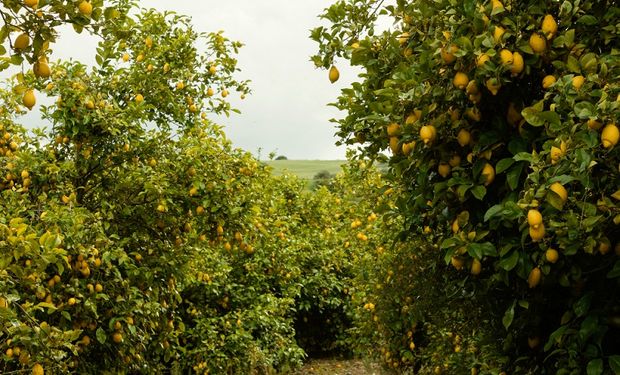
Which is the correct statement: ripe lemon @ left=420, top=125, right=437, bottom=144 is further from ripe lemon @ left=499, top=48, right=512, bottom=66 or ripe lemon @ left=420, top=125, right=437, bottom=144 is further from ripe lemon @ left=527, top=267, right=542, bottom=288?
ripe lemon @ left=527, top=267, right=542, bottom=288

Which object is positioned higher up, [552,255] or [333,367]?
[552,255]

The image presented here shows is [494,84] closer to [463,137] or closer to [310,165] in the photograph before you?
[463,137]

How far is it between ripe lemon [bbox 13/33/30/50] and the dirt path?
9.07 m

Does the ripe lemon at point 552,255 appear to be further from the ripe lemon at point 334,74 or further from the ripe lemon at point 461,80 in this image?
the ripe lemon at point 334,74

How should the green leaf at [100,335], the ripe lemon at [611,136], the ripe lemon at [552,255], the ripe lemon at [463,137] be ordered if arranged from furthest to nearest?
1. the green leaf at [100,335]
2. the ripe lemon at [463,137]
3. the ripe lemon at [552,255]
4. the ripe lemon at [611,136]

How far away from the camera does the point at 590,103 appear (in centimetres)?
227

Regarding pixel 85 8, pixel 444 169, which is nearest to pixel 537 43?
pixel 444 169

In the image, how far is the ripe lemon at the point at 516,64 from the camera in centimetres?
255

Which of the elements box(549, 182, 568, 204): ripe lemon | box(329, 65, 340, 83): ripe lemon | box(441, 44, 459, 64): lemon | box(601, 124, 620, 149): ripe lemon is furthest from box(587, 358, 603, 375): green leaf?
box(329, 65, 340, 83): ripe lemon

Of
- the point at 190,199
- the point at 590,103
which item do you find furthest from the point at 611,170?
the point at 190,199

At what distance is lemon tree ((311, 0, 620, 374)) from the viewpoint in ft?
7.57

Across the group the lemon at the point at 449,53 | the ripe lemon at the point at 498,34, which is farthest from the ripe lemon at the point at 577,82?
the lemon at the point at 449,53

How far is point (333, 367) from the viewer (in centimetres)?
1181

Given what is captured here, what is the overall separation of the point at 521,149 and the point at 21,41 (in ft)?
6.28
